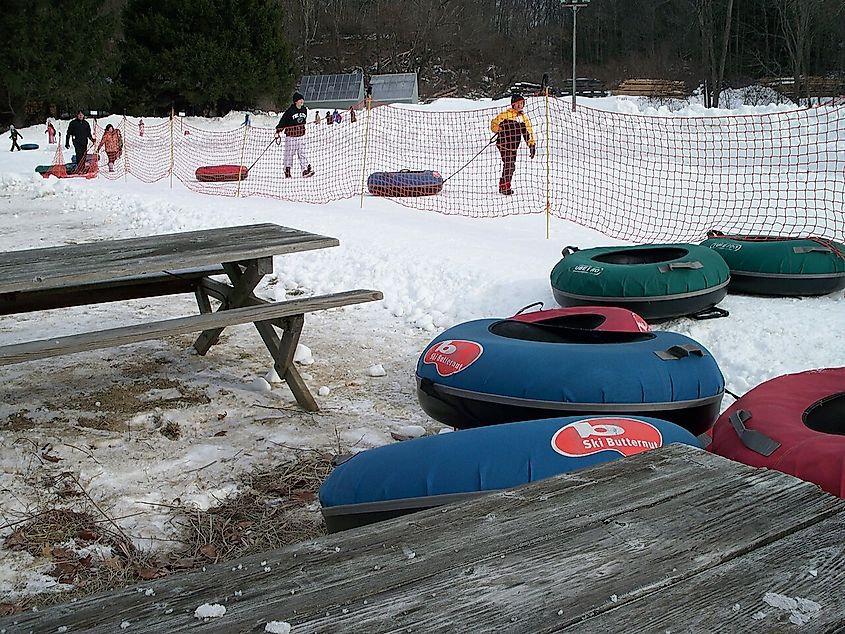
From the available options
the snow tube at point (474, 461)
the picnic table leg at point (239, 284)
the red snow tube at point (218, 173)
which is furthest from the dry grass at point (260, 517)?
the red snow tube at point (218, 173)

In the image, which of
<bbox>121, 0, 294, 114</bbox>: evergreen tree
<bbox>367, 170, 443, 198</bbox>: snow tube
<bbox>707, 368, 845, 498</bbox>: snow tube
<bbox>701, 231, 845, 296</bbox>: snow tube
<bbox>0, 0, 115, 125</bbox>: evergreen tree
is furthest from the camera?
<bbox>121, 0, 294, 114</bbox>: evergreen tree

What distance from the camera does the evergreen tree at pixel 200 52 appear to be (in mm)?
37500

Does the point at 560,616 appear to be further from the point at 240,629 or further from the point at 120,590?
the point at 120,590

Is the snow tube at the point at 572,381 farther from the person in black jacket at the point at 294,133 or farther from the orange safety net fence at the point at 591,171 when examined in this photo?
the person in black jacket at the point at 294,133

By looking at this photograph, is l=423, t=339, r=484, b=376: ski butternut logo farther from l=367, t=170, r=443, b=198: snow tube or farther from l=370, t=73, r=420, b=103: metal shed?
l=370, t=73, r=420, b=103: metal shed

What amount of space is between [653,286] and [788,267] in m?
1.28

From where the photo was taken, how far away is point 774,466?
253cm

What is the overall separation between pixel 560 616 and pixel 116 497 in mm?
2799

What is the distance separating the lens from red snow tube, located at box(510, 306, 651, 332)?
4562 mm

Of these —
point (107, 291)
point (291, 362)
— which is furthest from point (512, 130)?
point (291, 362)

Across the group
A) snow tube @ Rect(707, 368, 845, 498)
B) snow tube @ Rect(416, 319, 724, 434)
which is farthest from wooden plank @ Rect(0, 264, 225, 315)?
snow tube @ Rect(707, 368, 845, 498)

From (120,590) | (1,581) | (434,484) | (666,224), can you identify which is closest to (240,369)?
(1,581)

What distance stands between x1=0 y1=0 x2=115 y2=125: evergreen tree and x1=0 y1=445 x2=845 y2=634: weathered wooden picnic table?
4049cm

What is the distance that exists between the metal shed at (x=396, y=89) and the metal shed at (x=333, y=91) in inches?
37.9
